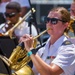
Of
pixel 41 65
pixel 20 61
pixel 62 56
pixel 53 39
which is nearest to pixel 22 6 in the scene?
pixel 20 61

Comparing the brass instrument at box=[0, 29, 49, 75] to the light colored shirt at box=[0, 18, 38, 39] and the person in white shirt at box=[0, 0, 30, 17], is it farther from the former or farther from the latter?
the person in white shirt at box=[0, 0, 30, 17]

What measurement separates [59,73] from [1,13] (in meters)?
2.59

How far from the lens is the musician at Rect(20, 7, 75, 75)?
3.51 m

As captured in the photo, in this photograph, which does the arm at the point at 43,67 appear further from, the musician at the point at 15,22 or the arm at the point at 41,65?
the musician at the point at 15,22

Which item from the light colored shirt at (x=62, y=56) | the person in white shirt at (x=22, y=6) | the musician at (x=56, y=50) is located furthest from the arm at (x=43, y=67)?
the person in white shirt at (x=22, y=6)

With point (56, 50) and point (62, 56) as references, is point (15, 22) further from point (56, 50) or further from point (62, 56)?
point (62, 56)

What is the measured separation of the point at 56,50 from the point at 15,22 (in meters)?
1.90

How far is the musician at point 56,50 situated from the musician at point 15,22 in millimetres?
1617

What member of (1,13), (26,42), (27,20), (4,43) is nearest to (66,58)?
(26,42)

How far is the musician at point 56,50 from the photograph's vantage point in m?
3.51

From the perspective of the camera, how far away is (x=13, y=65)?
3.73m

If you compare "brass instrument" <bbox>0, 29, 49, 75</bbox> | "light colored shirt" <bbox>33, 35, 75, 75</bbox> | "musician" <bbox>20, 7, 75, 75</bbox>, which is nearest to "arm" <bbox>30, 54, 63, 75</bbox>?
"musician" <bbox>20, 7, 75, 75</bbox>

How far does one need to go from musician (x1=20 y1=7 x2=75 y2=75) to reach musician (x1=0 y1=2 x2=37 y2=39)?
1.62 m

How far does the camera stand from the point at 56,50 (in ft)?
12.4
